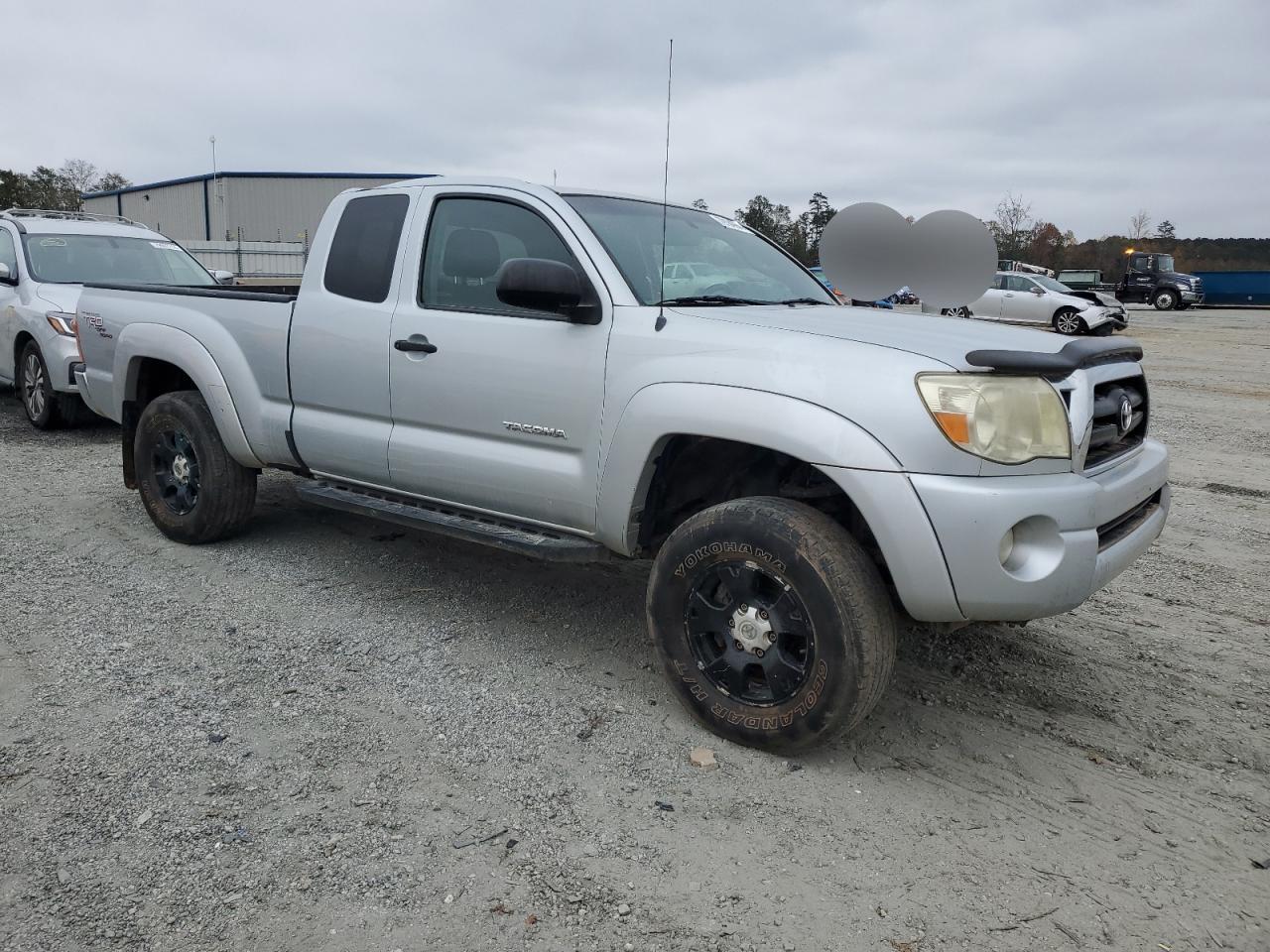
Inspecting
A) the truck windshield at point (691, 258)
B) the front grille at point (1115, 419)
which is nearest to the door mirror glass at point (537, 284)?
the truck windshield at point (691, 258)

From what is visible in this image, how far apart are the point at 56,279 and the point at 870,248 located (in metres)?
7.62

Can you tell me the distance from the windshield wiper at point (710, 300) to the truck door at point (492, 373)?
0.27 m

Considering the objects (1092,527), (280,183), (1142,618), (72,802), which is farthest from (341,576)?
(280,183)

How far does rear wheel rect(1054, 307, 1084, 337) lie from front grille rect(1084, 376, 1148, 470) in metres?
20.9

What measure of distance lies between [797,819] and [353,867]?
127cm

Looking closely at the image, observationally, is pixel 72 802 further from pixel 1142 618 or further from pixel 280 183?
pixel 280 183

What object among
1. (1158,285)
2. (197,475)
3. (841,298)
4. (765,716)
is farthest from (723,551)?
(1158,285)

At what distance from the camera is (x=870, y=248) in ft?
14.6

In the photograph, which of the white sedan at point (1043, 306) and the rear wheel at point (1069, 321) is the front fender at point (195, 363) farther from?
the rear wheel at point (1069, 321)

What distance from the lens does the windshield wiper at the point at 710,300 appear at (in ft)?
12.2

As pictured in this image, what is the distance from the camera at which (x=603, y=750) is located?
3322 mm

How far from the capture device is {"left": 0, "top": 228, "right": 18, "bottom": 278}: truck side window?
898 centimetres

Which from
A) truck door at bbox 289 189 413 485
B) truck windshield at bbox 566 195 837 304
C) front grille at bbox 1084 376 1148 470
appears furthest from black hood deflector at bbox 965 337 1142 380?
truck door at bbox 289 189 413 485

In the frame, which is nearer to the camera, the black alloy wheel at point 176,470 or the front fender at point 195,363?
the front fender at point 195,363
